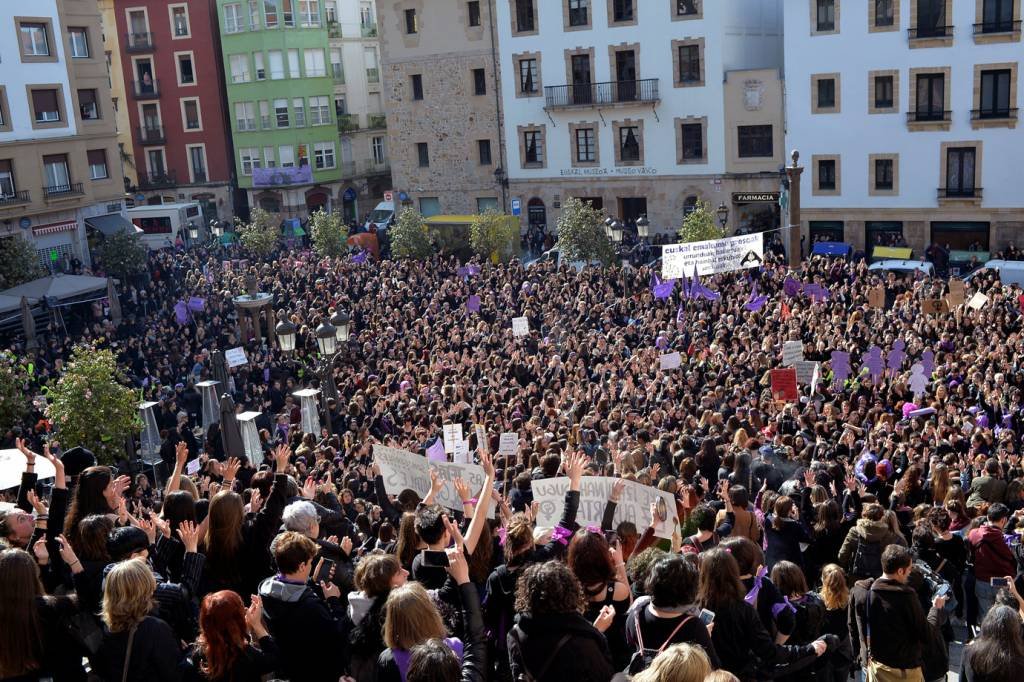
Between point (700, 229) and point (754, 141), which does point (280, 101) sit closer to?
point (754, 141)

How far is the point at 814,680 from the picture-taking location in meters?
6.31

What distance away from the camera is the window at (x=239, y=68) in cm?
5034

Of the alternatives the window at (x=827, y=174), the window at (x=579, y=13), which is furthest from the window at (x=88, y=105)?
the window at (x=827, y=174)

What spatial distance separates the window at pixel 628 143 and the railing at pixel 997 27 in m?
12.1

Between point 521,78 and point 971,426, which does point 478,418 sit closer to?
point 971,426

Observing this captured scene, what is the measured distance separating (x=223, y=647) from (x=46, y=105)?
121ft

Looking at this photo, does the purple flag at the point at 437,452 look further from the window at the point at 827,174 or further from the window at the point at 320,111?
the window at the point at 320,111

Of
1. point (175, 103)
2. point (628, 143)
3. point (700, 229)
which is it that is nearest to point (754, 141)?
point (628, 143)

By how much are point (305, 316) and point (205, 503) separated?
20.3 m

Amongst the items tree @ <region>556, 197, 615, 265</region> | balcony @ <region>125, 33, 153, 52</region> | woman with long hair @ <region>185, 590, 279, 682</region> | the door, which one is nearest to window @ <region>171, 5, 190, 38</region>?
balcony @ <region>125, 33, 153, 52</region>

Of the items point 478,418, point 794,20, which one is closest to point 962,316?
point 478,418

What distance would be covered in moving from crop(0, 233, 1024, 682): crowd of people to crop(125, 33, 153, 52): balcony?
3507 cm

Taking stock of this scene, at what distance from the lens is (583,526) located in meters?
7.32

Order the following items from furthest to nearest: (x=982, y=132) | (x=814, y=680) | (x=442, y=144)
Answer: (x=442, y=144) → (x=982, y=132) → (x=814, y=680)
